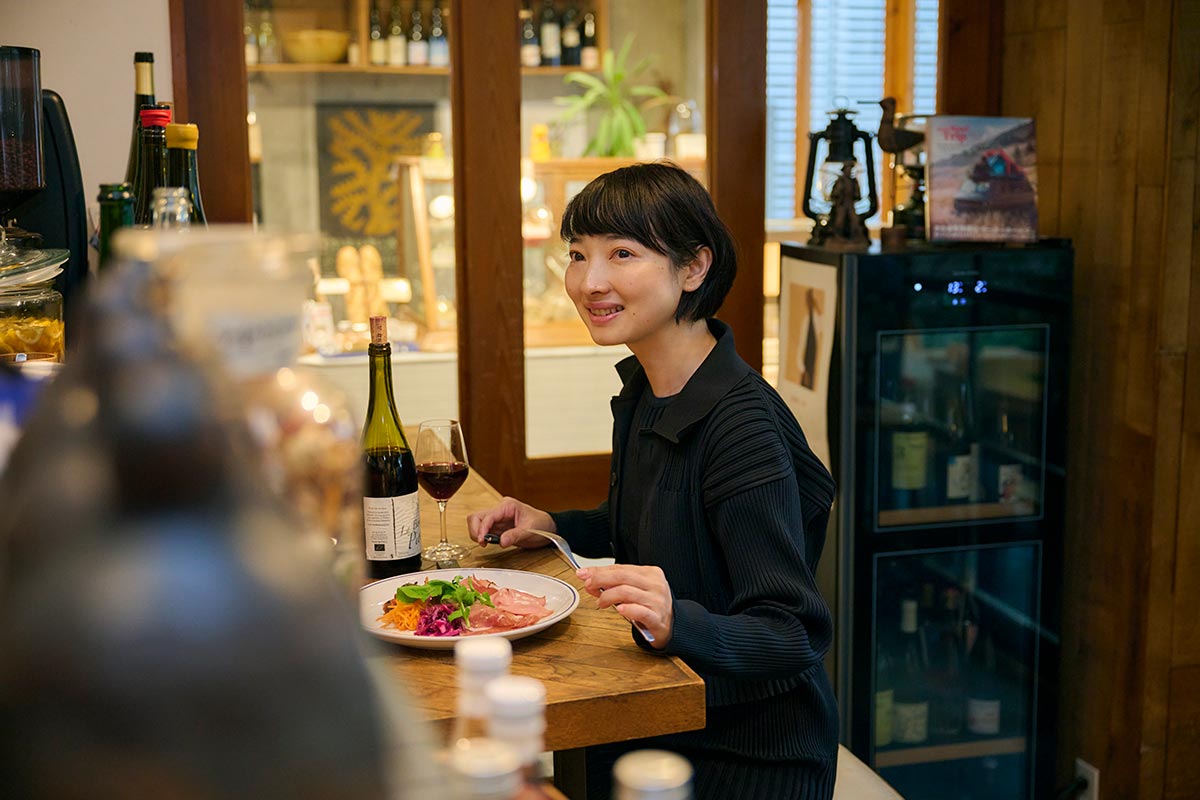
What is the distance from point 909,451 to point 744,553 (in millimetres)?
1372

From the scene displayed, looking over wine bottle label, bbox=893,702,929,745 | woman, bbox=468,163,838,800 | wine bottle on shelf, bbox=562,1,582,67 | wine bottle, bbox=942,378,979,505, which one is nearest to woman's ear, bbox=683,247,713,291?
woman, bbox=468,163,838,800

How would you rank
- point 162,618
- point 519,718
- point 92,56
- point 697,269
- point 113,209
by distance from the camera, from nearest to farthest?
point 162,618 → point 519,718 → point 113,209 → point 697,269 → point 92,56

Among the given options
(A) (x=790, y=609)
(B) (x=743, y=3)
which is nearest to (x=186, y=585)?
(A) (x=790, y=609)

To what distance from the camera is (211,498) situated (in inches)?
13.5

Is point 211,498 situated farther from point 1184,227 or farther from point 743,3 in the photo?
point 743,3

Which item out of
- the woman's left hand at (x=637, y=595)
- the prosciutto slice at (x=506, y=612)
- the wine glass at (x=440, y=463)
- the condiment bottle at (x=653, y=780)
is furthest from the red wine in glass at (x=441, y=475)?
the condiment bottle at (x=653, y=780)

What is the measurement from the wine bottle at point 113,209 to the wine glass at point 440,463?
681 mm

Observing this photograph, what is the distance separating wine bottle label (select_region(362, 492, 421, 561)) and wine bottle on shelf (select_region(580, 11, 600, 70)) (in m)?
1.73

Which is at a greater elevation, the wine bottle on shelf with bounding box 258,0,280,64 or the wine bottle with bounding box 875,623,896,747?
the wine bottle on shelf with bounding box 258,0,280,64

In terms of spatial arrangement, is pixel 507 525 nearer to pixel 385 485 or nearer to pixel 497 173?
pixel 385 485

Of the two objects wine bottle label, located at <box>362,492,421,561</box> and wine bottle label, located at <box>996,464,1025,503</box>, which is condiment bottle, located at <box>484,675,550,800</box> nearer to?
wine bottle label, located at <box>362,492,421,561</box>

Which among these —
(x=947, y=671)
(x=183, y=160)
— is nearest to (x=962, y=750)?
(x=947, y=671)

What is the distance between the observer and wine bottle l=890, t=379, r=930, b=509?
115 inches

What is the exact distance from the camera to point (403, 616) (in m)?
1.51
